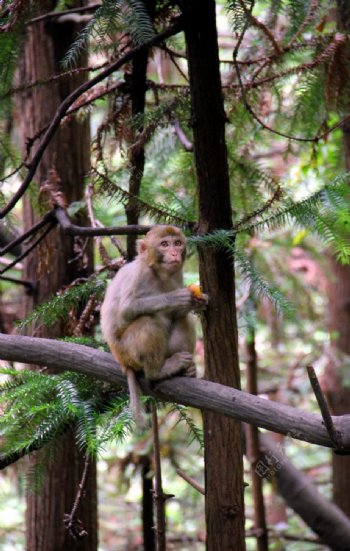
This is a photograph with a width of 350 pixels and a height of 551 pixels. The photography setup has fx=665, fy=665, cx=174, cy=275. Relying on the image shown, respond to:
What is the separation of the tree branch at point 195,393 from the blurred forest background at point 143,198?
119mm

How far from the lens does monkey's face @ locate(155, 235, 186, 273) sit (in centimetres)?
349

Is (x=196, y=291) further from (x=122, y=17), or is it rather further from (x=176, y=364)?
(x=122, y=17)

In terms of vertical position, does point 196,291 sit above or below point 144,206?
below

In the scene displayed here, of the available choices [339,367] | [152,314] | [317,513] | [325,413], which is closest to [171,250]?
[152,314]

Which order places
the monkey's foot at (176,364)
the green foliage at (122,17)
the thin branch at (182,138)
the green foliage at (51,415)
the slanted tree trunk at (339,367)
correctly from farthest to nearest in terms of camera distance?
the slanted tree trunk at (339,367) < the thin branch at (182,138) < the monkey's foot at (176,364) < the green foliage at (122,17) < the green foliage at (51,415)

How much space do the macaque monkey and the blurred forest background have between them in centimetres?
17

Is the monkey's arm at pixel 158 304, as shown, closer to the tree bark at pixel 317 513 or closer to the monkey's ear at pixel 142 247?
the monkey's ear at pixel 142 247

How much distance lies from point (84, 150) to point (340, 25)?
229cm

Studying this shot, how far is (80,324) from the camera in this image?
414 centimetres

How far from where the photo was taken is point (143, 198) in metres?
4.14

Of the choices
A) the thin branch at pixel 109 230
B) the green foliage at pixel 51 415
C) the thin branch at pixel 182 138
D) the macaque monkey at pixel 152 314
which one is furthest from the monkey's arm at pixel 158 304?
the thin branch at pixel 182 138

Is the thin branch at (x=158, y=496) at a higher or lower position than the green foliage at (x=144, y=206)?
lower

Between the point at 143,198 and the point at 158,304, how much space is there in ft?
2.96

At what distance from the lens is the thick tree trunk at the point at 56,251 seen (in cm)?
511
